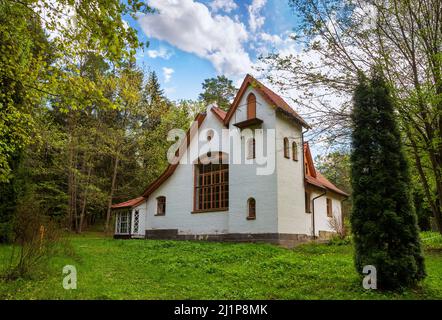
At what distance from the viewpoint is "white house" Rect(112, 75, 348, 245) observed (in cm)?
1541

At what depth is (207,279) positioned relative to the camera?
7.91 m

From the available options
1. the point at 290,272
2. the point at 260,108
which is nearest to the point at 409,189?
the point at 290,272

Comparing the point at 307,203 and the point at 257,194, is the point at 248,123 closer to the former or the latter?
the point at 257,194

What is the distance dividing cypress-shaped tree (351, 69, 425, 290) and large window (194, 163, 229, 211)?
10422mm

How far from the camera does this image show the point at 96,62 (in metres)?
27.2

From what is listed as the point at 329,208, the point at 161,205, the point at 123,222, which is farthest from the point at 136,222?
the point at 329,208

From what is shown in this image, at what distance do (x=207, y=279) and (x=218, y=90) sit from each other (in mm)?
34325

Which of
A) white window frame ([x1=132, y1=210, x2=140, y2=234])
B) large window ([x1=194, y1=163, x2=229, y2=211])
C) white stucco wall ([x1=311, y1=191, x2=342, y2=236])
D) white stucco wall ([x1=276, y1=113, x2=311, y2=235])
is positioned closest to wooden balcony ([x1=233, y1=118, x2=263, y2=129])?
white stucco wall ([x1=276, y1=113, x2=311, y2=235])

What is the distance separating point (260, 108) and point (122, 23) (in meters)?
10.5

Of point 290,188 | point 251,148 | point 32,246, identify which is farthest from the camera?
point 251,148

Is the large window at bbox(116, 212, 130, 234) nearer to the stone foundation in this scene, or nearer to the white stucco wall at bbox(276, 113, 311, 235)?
the stone foundation

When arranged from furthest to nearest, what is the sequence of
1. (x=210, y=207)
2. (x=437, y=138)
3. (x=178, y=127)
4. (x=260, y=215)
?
(x=178, y=127) < (x=210, y=207) < (x=260, y=215) < (x=437, y=138)

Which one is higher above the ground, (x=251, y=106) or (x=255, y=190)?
(x=251, y=106)

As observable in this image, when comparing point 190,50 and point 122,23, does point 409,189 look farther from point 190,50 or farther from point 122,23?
point 190,50
